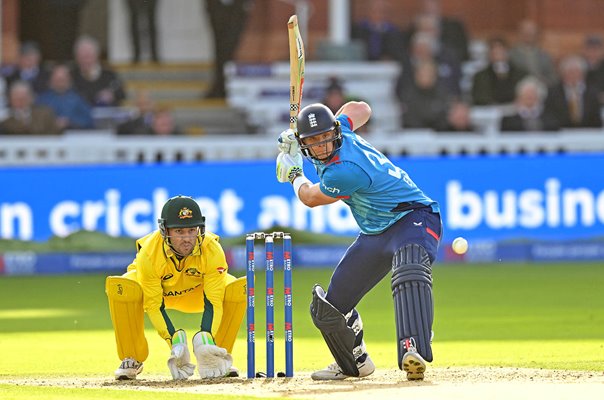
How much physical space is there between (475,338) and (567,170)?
20.5 feet

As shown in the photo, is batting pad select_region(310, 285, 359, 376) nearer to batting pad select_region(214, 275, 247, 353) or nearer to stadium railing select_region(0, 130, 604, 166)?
batting pad select_region(214, 275, 247, 353)

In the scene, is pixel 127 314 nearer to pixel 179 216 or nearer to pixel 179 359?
pixel 179 359

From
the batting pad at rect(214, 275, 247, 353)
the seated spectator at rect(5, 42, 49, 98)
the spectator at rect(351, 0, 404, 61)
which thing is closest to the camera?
the batting pad at rect(214, 275, 247, 353)

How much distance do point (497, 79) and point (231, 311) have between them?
41.2 ft

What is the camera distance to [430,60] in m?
19.8

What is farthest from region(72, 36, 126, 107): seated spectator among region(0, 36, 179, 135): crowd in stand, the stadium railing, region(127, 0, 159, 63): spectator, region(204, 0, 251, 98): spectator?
region(127, 0, 159, 63): spectator

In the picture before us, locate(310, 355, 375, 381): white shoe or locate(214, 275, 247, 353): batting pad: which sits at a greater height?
locate(214, 275, 247, 353): batting pad

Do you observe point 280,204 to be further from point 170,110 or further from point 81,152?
point 170,110

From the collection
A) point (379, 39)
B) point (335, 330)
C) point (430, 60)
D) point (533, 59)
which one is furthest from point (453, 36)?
point (335, 330)

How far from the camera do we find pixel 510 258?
16.6 meters

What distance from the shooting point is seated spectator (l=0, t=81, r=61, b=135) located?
18.2m

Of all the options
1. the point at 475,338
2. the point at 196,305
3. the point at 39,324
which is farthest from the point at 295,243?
the point at 196,305

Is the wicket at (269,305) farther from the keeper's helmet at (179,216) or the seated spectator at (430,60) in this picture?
the seated spectator at (430,60)

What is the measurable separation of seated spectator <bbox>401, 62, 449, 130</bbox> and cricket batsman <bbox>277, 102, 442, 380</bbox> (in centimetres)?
1114
